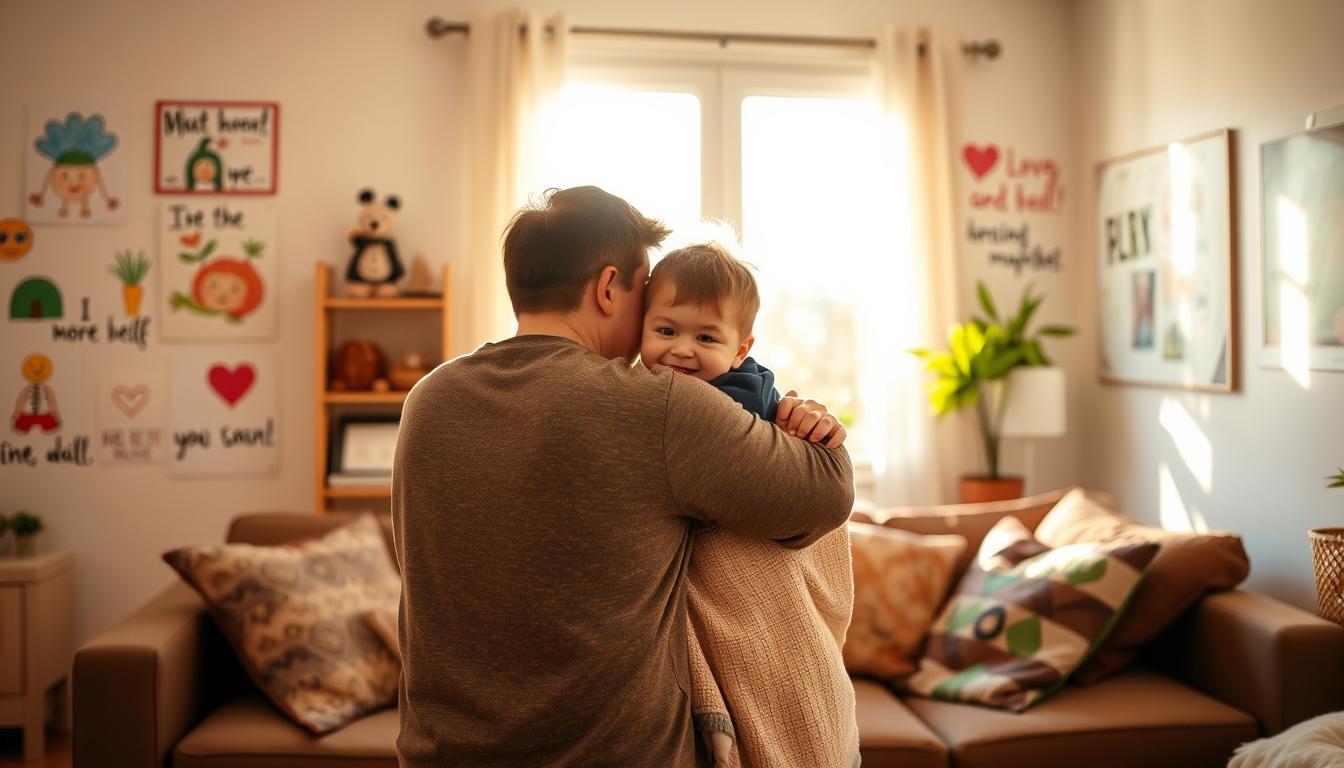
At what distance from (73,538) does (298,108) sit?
176 cm

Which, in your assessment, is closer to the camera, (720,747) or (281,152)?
(720,747)

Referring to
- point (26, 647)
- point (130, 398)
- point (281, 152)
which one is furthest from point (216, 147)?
point (26, 647)

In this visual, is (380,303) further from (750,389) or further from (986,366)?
(750,389)

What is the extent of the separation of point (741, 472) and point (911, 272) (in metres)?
3.17

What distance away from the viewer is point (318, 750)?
7.84 ft

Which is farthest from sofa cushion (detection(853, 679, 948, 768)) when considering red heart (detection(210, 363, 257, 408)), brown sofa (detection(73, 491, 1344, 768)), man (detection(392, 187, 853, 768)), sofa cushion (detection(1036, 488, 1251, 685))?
red heart (detection(210, 363, 257, 408))

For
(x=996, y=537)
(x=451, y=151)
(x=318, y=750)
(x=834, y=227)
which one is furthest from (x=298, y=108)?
(x=996, y=537)

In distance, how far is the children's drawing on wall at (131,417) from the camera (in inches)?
154

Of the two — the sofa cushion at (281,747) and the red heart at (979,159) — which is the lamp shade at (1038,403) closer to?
the red heart at (979,159)

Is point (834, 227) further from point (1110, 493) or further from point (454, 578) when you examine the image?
point (454, 578)

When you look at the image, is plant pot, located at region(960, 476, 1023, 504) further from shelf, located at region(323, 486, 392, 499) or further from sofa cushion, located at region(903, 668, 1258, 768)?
shelf, located at region(323, 486, 392, 499)

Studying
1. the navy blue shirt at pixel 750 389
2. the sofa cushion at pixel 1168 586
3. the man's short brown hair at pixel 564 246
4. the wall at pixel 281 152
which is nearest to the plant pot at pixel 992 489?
the sofa cushion at pixel 1168 586

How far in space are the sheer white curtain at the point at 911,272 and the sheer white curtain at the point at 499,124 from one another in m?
1.30

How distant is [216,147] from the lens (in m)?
3.96
